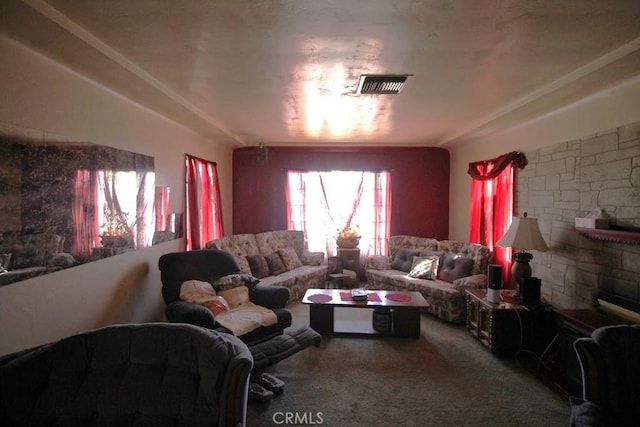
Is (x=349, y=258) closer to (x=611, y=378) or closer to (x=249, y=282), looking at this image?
(x=249, y=282)

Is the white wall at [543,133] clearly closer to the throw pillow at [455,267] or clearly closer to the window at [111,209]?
the throw pillow at [455,267]

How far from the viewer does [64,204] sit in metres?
2.29

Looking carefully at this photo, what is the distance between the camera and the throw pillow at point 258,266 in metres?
4.84

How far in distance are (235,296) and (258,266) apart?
142 centimetres

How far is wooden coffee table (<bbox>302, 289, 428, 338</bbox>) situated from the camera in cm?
358

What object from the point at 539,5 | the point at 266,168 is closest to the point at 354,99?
the point at 539,5

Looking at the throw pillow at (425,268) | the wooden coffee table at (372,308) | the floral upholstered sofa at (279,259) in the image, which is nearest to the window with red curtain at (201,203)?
the floral upholstered sofa at (279,259)

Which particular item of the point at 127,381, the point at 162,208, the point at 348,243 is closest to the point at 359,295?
the point at 348,243

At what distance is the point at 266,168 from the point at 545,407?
205 inches

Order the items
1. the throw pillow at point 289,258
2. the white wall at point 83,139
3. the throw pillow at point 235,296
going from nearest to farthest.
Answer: the white wall at point 83,139 → the throw pillow at point 235,296 → the throw pillow at point 289,258

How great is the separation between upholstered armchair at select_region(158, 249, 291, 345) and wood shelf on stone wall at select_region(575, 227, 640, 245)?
2772mm

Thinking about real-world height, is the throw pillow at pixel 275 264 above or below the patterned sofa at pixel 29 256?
below

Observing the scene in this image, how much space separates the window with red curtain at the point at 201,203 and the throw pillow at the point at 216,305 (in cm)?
135

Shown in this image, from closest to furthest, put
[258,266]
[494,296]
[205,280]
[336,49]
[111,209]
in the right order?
[336,49] → [111,209] → [494,296] → [205,280] → [258,266]
